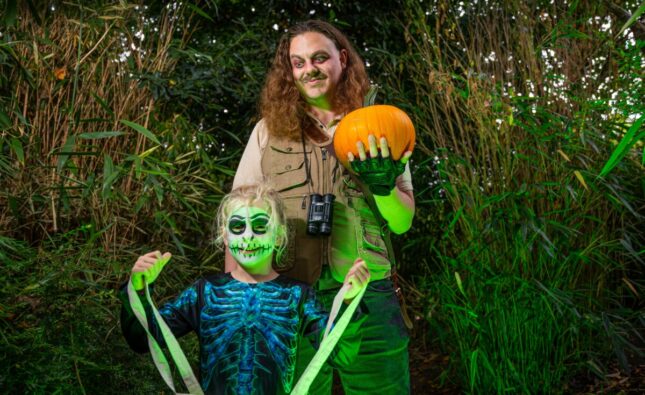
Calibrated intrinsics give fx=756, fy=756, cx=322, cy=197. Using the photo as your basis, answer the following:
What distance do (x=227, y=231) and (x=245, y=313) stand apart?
0.57 feet

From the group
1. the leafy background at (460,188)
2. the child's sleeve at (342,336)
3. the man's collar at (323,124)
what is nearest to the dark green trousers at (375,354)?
the child's sleeve at (342,336)

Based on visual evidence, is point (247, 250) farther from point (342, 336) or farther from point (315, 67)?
point (315, 67)

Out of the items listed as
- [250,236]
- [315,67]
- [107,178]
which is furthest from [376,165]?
[107,178]

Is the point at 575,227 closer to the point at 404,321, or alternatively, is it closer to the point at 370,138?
the point at 404,321

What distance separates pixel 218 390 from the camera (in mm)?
1525

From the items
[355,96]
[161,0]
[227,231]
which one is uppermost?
[161,0]

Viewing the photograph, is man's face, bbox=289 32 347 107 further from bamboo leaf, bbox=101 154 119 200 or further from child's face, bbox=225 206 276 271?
bamboo leaf, bbox=101 154 119 200

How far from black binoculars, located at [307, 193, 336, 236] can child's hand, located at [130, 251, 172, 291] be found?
363mm

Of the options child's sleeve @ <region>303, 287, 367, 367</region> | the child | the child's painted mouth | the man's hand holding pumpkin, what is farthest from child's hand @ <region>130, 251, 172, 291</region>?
the man's hand holding pumpkin

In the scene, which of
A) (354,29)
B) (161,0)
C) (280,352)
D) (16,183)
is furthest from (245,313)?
(354,29)

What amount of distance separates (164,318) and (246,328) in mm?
173

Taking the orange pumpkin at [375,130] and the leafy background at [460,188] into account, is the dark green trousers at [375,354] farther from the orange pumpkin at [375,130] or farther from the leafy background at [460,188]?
the leafy background at [460,188]

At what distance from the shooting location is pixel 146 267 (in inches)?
57.1

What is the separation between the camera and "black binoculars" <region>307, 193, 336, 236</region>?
1686mm
